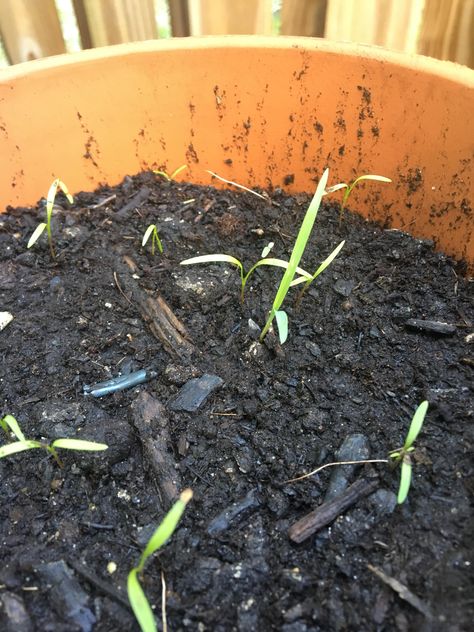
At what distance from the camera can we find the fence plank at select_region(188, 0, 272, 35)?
57.2 inches

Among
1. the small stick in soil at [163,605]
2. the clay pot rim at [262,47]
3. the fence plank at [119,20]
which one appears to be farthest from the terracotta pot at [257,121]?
the small stick in soil at [163,605]

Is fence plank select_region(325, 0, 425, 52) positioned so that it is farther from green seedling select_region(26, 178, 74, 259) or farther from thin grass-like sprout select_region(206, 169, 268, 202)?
green seedling select_region(26, 178, 74, 259)

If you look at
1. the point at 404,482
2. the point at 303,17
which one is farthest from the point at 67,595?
the point at 303,17

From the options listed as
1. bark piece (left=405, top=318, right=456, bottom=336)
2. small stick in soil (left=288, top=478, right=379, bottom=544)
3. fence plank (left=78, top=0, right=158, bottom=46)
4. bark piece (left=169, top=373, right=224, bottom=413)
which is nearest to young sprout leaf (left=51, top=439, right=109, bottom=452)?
Answer: bark piece (left=169, top=373, right=224, bottom=413)

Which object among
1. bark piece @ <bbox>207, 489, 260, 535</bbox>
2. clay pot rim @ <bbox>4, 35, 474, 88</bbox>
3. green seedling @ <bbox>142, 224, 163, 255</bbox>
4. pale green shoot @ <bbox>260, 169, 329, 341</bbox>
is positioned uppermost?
clay pot rim @ <bbox>4, 35, 474, 88</bbox>

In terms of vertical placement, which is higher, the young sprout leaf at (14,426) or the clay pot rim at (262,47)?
the clay pot rim at (262,47)

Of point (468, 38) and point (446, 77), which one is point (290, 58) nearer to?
point (446, 77)

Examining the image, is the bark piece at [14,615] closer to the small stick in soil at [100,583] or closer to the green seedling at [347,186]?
the small stick in soil at [100,583]

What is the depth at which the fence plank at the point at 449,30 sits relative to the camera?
141cm

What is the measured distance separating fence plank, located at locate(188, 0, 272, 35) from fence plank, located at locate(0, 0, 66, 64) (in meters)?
0.40

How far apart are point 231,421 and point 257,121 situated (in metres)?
0.69

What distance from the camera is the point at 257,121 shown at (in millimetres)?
1168

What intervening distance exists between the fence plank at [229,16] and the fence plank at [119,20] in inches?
4.9

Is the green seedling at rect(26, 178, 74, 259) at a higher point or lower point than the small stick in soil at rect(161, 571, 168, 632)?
higher
